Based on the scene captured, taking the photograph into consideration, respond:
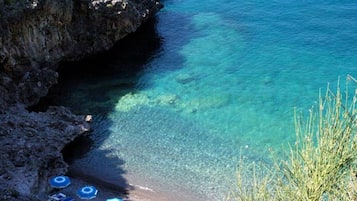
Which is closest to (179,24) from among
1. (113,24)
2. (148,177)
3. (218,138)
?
(113,24)

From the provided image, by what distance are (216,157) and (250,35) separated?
827 inches

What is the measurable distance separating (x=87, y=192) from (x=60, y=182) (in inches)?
67.0

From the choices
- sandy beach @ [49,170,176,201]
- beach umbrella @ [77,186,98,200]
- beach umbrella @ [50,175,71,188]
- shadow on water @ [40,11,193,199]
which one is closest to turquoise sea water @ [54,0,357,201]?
shadow on water @ [40,11,193,199]

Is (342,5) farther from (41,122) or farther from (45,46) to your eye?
(41,122)

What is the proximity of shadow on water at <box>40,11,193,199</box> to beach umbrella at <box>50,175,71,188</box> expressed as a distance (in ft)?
5.53

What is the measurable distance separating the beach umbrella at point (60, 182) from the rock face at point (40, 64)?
500mm

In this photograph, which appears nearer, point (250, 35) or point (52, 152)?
point (52, 152)

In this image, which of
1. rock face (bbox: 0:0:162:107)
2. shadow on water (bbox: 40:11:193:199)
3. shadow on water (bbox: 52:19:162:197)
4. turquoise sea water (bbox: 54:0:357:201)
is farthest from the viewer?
rock face (bbox: 0:0:162:107)

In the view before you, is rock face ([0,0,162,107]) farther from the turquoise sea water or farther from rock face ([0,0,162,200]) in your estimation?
the turquoise sea water

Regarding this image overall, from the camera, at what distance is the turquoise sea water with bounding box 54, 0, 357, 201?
33125mm

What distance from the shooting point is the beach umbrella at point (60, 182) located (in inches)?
1163

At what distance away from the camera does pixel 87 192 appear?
29.5 meters

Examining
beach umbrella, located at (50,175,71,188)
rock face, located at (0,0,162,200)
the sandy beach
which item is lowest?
the sandy beach

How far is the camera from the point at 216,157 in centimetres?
3369
